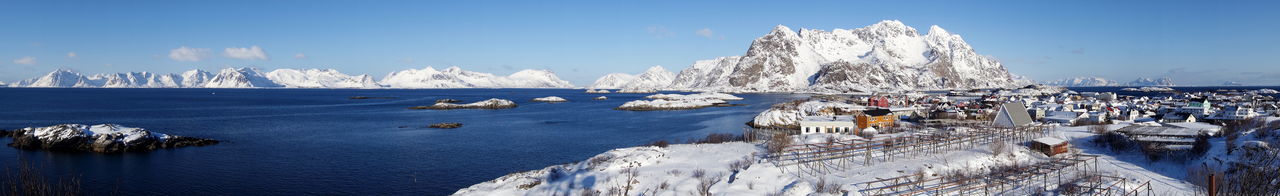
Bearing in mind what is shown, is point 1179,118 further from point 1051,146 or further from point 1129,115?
point 1051,146

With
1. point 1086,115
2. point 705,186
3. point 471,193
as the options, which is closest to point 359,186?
point 471,193

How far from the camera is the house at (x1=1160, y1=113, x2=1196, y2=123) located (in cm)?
5087

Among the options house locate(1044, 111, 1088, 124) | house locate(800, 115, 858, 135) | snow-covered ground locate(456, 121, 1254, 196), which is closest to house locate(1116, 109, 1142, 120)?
house locate(1044, 111, 1088, 124)

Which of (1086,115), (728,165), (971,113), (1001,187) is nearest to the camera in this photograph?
(1001,187)

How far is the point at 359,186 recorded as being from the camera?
25609 mm

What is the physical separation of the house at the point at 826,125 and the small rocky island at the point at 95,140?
37708 millimetres

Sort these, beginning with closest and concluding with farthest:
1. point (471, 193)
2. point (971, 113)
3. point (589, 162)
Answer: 1. point (471, 193)
2. point (589, 162)
3. point (971, 113)

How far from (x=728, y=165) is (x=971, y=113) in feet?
148

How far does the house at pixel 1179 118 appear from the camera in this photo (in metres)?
50.9

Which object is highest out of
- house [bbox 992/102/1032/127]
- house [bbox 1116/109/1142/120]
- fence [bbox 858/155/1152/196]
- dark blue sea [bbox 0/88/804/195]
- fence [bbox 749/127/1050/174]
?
house [bbox 992/102/1032/127]

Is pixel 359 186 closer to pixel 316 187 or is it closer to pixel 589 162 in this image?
pixel 316 187

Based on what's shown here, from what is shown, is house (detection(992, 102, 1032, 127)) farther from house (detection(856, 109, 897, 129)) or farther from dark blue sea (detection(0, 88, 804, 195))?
dark blue sea (detection(0, 88, 804, 195))

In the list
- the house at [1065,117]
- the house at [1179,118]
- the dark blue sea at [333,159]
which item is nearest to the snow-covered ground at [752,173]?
the dark blue sea at [333,159]

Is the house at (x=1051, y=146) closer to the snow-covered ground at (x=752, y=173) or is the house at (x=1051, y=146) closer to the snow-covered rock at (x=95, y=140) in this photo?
the snow-covered ground at (x=752, y=173)
